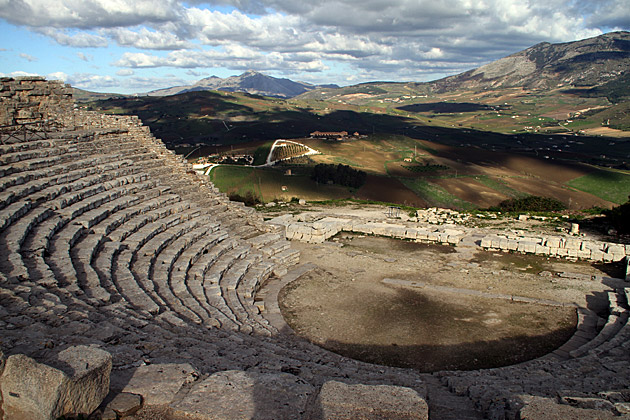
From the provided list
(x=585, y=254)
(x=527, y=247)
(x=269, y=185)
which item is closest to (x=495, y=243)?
(x=527, y=247)

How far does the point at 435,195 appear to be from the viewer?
5059cm

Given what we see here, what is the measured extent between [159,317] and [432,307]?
8152 mm

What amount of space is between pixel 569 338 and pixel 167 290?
10.4m

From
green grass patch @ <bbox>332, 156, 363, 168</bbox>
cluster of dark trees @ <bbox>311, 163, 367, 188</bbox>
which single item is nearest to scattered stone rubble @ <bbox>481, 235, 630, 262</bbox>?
cluster of dark trees @ <bbox>311, 163, 367, 188</bbox>

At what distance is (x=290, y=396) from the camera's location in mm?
5188

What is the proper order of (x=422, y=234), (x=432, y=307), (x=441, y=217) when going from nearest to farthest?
(x=432, y=307)
(x=422, y=234)
(x=441, y=217)

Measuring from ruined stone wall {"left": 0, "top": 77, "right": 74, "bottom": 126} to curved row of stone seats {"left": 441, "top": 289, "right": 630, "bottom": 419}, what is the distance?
722 inches

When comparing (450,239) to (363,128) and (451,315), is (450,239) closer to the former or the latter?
(451,315)

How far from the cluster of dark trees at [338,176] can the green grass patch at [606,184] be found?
31414mm

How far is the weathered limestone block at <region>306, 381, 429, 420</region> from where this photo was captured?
14.8 ft

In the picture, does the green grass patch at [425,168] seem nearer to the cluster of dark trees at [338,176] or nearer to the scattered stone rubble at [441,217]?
the cluster of dark trees at [338,176]

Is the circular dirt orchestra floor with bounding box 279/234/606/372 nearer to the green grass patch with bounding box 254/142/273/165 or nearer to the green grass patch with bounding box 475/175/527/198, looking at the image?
the green grass patch with bounding box 475/175/527/198

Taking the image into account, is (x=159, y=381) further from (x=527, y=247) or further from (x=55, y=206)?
(x=527, y=247)

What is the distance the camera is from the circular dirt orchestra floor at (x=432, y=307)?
34.9 feet
